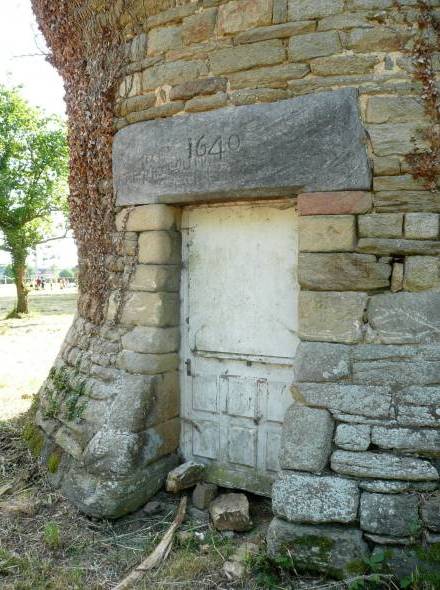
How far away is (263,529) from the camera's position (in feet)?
10.9

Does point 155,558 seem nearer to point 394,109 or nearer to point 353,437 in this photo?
point 353,437

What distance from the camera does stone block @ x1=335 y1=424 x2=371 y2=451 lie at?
2.88m

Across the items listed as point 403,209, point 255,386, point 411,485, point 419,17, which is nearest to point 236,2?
point 419,17

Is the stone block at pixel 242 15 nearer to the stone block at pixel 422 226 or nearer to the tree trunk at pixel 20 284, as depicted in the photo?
the stone block at pixel 422 226

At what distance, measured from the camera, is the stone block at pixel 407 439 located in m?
2.80

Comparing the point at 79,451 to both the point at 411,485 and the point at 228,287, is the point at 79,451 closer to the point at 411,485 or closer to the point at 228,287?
the point at 228,287

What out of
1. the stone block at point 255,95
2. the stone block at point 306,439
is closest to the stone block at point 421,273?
the stone block at point 306,439

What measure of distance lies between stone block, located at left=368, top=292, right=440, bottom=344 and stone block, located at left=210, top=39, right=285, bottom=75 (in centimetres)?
161

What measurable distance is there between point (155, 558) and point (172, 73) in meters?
3.15

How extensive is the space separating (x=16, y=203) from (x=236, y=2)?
15518 millimetres

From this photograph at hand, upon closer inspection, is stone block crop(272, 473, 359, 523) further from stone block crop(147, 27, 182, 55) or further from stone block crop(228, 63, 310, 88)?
stone block crop(147, 27, 182, 55)

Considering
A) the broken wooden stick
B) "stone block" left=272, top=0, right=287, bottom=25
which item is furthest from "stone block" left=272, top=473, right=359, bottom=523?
"stone block" left=272, top=0, right=287, bottom=25

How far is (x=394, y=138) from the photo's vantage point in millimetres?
2930

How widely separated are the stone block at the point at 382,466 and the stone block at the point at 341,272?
3.15 feet
